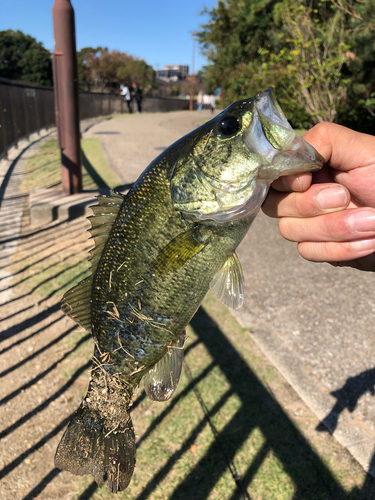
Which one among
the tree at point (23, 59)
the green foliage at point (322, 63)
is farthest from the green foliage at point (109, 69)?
the green foliage at point (322, 63)

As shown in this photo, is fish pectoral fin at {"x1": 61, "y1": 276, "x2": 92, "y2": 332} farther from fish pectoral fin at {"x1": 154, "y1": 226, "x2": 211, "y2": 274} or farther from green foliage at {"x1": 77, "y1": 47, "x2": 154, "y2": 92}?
green foliage at {"x1": 77, "y1": 47, "x2": 154, "y2": 92}

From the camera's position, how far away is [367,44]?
8766 mm

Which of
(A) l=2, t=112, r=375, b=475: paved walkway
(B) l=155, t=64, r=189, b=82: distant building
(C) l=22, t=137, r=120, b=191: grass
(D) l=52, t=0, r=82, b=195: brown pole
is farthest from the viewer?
(B) l=155, t=64, r=189, b=82: distant building

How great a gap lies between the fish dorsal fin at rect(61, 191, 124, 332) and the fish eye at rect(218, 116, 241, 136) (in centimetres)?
54

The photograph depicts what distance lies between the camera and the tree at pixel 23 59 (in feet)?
157

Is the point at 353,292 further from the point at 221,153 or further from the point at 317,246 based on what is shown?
the point at 221,153

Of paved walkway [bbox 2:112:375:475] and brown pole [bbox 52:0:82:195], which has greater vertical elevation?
brown pole [bbox 52:0:82:195]

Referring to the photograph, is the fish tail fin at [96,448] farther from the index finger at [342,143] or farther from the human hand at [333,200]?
the index finger at [342,143]

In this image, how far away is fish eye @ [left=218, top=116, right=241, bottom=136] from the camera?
160cm

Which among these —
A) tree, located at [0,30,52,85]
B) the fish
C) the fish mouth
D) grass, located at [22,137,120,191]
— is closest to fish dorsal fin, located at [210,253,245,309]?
the fish

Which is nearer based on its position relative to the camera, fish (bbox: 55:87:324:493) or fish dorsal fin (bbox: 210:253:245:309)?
fish (bbox: 55:87:324:493)

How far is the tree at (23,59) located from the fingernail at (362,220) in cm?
5304

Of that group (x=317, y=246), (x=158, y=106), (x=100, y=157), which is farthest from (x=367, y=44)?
(x=158, y=106)

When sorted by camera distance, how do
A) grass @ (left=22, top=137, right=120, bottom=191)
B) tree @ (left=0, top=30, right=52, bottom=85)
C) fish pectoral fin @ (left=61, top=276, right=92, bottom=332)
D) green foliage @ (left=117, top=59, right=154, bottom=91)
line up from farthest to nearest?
tree @ (left=0, top=30, right=52, bottom=85) < green foliage @ (left=117, top=59, right=154, bottom=91) < grass @ (left=22, top=137, right=120, bottom=191) < fish pectoral fin @ (left=61, top=276, right=92, bottom=332)
